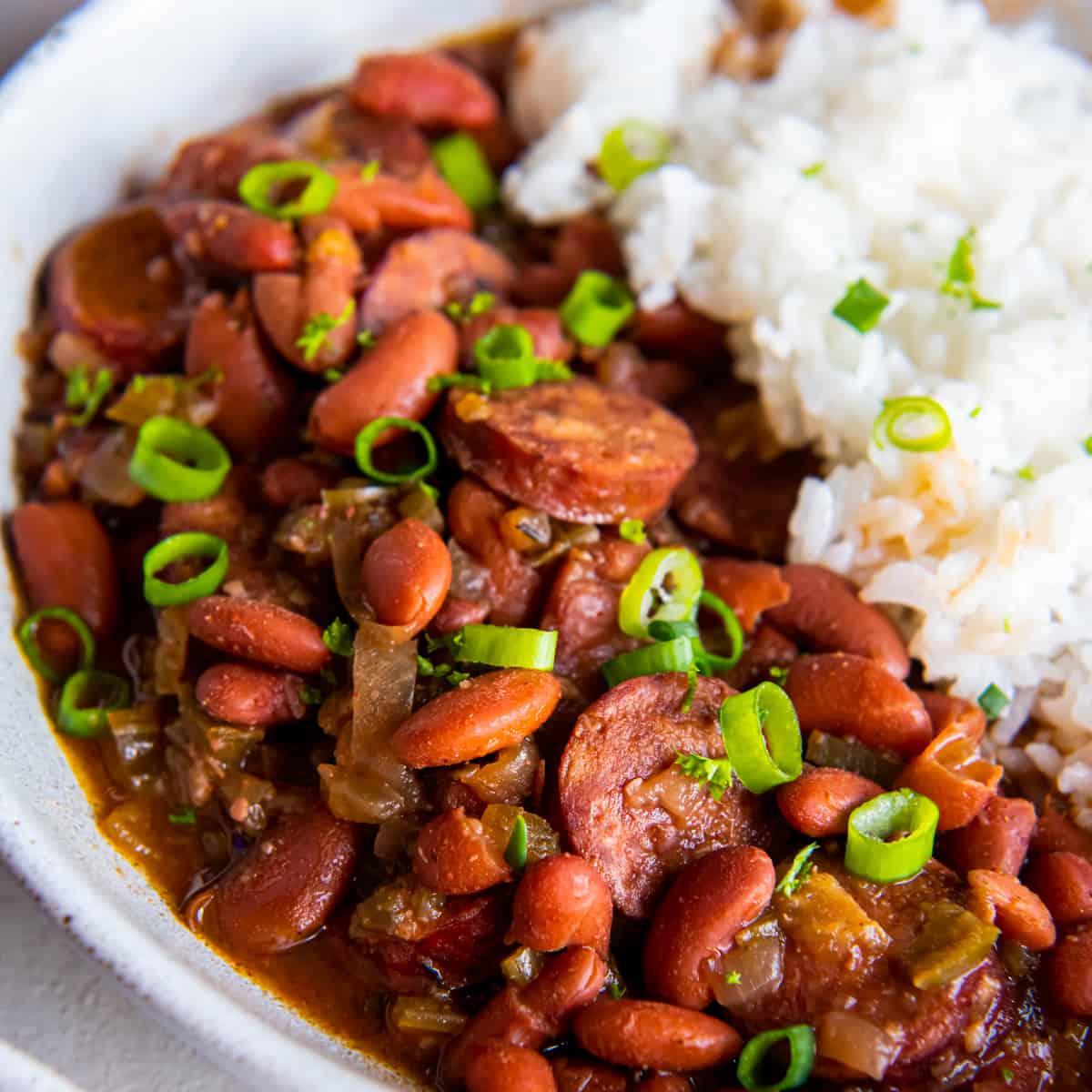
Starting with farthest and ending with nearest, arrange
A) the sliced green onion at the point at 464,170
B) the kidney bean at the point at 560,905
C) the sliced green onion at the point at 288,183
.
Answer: the sliced green onion at the point at 464,170 → the sliced green onion at the point at 288,183 → the kidney bean at the point at 560,905

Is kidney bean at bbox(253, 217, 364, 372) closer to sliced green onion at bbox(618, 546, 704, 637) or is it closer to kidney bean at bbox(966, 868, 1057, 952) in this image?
sliced green onion at bbox(618, 546, 704, 637)

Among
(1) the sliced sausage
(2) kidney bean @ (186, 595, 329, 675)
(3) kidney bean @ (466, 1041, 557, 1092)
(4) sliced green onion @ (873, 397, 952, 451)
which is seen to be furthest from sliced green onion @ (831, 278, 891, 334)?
(3) kidney bean @ (466, 1041, 557, 1092)

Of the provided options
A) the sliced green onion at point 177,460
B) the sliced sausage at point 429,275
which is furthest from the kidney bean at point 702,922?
the sliced sausage at point 429,275

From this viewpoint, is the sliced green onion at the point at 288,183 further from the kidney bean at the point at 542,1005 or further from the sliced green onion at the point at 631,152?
the kidney bean at the point at 542,1005

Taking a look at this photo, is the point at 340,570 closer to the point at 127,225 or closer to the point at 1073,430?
the point at 127,225

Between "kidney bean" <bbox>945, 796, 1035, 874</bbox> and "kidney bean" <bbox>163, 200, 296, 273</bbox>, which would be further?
"kidney bean" <bbox>163, 200, 296, 273</bbox>

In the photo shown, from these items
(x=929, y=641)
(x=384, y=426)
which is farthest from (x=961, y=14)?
(x=384, y=426)
